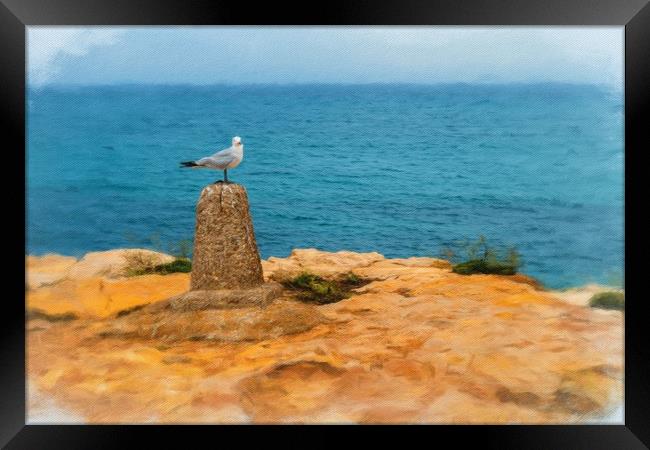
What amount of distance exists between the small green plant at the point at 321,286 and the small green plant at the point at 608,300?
7.75 feet

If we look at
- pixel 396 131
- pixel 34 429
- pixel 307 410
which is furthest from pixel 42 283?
pixel 396 131

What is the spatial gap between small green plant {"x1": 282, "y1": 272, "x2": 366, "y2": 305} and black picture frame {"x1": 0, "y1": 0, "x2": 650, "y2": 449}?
6.00 ft

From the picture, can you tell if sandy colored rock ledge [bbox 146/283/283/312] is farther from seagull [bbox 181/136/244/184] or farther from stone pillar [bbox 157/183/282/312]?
seagull [bbox 181/136/244/184]


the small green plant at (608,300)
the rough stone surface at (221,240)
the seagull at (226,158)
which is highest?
the seagull at (226,158)

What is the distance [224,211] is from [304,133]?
4.84 ft

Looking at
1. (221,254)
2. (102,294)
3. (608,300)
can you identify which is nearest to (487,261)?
(608,300)

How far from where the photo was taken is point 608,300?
7.23m

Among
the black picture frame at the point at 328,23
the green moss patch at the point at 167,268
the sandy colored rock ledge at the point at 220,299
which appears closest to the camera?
the black picture frame at the point at 328,23

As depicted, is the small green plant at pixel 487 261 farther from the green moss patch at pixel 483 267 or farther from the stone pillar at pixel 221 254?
the stone pillar at pixel 221 254

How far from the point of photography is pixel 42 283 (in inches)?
285

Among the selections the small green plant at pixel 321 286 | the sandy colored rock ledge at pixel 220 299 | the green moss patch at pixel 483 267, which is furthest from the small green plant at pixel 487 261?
the sandy colored rock ledge at pixel 220 299

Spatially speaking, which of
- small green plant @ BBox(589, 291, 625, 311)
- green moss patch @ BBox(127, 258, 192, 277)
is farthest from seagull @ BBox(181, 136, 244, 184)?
small green plant @ BBox(589, 291, 625, 311)

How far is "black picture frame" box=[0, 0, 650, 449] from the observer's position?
6473 millimetres

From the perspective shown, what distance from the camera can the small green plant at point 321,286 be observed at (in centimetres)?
806
